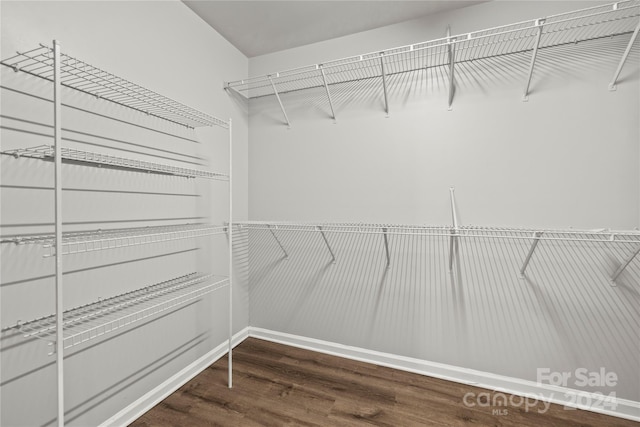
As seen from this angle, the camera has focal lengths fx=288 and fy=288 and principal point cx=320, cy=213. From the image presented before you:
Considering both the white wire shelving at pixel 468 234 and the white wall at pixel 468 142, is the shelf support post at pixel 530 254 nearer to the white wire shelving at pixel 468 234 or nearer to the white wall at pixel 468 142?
the white wire shelving at pixel 468 234

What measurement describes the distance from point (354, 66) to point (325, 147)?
23.6 inches

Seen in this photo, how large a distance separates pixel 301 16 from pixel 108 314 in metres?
2.04

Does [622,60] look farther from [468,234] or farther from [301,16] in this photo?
[301,16]

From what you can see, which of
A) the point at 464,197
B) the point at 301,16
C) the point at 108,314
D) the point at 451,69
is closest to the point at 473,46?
the point at 451,69

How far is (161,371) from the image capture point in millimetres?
1675

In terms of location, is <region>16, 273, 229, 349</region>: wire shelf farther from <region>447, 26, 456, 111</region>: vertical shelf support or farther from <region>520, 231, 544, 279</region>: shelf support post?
<region>447, 26, 456, 111</region>: vertical shelf support

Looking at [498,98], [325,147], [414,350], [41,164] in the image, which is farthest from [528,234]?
[41,164]

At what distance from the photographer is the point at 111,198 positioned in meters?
1.41

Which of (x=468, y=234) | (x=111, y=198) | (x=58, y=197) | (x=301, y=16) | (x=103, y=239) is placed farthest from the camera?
(x=301, y=16)

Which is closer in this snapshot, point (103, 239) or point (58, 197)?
point (58, 197)

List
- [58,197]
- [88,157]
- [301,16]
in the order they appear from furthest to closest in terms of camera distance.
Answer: [301,16] → [88,157] → [58,197]

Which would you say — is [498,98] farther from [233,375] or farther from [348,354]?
[233,375]

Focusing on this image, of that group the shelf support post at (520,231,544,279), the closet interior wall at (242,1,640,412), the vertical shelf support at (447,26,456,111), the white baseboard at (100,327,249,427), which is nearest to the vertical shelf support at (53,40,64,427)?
the white baseboard at (100,327,249,427)

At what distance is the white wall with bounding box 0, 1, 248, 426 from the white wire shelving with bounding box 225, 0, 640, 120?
0.51 meters
